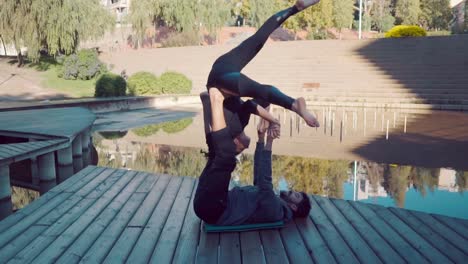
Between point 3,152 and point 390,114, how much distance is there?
14.0 m

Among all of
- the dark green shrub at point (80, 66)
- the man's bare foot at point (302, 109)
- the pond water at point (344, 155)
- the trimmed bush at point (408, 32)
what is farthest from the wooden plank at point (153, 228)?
the trimmed bush at point (408, 32)

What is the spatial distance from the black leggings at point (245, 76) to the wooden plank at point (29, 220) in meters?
1.91

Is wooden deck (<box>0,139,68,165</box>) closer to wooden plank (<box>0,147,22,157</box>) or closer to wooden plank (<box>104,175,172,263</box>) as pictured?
wooden plank (<box>0,147,22,157</box>)

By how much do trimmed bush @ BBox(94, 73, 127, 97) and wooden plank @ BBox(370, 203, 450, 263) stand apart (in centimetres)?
1584

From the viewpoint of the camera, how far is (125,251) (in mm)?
3041

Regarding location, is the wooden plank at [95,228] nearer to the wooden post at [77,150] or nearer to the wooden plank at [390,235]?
the wooden plank at [390,235]

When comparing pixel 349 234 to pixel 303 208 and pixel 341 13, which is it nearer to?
pixel 303 208

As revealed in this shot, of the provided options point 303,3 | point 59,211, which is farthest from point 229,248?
point 303,3

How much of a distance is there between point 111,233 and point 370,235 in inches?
81.2

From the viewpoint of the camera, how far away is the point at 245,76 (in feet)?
9.40

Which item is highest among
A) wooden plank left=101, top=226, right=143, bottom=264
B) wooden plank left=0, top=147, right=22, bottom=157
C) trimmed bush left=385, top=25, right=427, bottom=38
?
trimmed bush left=385, top=25, right=427, bottom=38

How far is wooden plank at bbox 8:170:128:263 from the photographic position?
295 centimetres

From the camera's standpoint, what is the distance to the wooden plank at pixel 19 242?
117 inches

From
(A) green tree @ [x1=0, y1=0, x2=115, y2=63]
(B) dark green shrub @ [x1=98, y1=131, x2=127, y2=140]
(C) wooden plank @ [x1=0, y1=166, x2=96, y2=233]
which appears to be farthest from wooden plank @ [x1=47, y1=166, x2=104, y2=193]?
(A) green tree @ [x1=0, y1=0, x2=115, y2=63]
